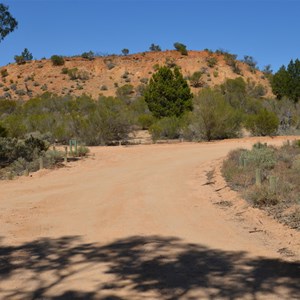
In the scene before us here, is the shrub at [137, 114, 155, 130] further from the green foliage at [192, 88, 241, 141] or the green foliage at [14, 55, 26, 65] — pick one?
the green foliage at [14, 55, 26, 65]

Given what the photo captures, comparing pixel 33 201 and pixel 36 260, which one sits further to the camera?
pixel 33 201

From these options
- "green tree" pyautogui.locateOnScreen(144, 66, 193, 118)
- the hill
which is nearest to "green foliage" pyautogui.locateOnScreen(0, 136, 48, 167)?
"green tree" pyautogui.locateOnScreen(144, 66, 193, 118)

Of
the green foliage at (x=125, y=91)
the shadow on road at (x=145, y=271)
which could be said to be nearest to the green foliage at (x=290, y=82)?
the green foliage at (x=125, y=91)

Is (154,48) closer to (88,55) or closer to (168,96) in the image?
(88,55)

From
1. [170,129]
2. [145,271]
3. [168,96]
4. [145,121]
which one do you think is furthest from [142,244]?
[168,96]

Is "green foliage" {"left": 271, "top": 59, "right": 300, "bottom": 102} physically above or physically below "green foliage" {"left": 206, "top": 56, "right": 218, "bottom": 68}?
below

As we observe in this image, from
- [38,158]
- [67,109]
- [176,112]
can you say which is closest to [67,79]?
→ [67,109]

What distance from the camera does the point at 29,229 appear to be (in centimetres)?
877

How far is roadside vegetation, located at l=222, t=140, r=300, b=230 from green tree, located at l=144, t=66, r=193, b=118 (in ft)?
78.1

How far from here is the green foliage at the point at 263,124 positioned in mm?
33344

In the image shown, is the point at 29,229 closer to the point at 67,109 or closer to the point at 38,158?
the point at 38,158

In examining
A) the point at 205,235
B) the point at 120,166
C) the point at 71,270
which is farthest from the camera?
the point at 120,166

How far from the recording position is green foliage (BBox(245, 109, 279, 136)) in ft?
109

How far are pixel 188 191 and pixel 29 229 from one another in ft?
17.5
